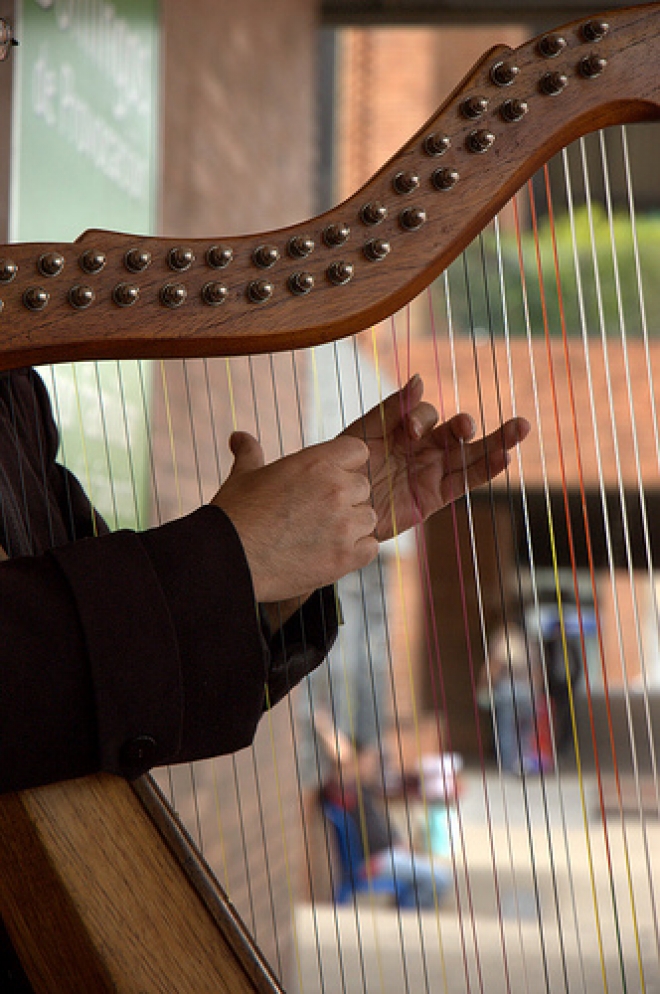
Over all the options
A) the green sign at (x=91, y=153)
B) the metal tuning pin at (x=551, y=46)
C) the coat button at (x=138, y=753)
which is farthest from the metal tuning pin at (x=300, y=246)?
the green sign at (x=91, y=153)

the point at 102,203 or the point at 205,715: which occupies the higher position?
the point at 102,203

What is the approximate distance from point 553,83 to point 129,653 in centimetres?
47

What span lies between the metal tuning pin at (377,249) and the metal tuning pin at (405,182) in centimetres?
4

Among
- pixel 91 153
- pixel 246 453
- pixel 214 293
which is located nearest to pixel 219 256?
pixel 214 293

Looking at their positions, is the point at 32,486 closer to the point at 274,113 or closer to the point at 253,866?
the point at 253,866

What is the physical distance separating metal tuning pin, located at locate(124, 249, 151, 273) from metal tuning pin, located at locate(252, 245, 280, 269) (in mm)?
69

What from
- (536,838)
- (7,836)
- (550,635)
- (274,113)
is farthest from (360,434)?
(550,635)

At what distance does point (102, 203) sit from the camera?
211 cm

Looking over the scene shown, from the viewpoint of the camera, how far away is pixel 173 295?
80cm

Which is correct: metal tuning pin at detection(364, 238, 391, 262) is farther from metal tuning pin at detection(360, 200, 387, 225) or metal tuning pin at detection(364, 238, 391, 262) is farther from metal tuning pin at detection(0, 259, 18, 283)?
metal tuning pin at detection(0, 259, 18, 283)

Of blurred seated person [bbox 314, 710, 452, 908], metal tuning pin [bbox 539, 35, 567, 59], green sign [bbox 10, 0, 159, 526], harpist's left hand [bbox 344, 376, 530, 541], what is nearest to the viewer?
metal tuning pin [bbox 539, 35, 567, 59]

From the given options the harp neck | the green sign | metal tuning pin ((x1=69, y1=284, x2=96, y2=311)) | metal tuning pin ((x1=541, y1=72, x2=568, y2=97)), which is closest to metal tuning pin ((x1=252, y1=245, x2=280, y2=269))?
the harp neck

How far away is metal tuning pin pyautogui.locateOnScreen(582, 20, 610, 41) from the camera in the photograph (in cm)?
83

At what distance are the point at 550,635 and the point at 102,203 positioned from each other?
25.7 ft
